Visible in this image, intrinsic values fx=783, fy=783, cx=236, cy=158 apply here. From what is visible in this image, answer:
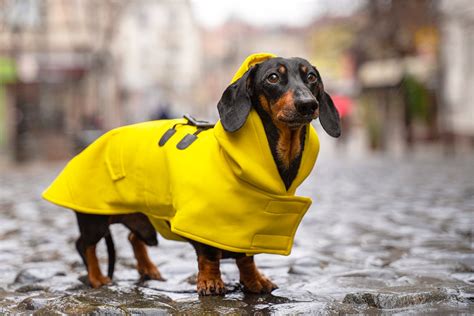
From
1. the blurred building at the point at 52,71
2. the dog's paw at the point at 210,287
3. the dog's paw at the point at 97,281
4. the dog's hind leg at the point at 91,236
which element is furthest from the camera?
the blurred building at the point at 52,71

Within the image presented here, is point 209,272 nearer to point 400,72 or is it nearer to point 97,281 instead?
point 97,281

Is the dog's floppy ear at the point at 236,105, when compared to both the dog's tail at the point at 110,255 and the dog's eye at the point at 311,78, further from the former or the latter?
the dog's tail at the point at 110,255

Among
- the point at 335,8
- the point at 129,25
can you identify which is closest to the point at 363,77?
the point at 335,8

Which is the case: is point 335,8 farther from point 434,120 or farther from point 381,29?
point 434,120

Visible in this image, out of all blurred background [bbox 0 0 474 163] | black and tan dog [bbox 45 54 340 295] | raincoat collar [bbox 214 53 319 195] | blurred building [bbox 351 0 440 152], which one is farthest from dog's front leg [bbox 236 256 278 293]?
blurred building [bbox 351 0 440 152]

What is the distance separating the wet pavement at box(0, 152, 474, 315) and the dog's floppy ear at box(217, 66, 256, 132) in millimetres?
857

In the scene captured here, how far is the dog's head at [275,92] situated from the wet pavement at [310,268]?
86 cm

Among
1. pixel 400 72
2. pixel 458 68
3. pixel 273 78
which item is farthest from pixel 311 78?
pixel 400 72

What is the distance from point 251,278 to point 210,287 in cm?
26

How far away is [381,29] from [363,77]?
263 inches

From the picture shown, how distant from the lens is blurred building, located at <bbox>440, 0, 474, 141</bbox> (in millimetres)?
26438

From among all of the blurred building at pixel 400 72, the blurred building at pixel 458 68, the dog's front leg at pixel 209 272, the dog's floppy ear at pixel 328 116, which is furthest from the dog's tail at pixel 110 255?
the blurred building at pixel 400 72

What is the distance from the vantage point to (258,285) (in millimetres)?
4035

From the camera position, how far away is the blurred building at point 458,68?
86.7ft
